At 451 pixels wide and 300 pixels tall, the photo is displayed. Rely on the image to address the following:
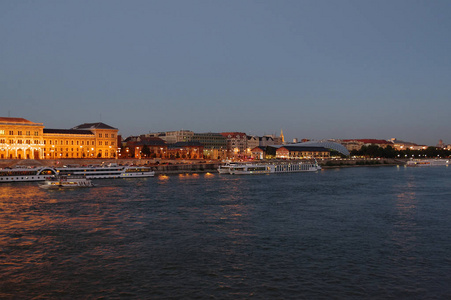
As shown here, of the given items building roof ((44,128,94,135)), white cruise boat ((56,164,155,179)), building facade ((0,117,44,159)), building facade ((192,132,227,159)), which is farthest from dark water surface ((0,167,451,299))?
building facade ((192,132,227,159))

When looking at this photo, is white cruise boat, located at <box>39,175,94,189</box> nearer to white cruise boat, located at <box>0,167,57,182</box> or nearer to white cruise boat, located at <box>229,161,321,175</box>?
Result: white cruise boat, located at <box>0,167,57,182</box>

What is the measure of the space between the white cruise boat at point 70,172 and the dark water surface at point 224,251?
73.0ft

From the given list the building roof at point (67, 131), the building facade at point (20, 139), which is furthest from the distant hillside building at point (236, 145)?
the building facade at point (20, 139)

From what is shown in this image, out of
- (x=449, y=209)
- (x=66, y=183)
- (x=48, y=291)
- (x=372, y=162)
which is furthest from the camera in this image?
(x=372, y=162)

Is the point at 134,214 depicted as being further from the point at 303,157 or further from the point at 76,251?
the point at 303,157

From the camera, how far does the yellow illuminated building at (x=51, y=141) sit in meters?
70.9

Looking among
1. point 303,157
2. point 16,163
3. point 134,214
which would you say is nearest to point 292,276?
point 134,214

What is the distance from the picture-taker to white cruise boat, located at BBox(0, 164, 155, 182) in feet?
163

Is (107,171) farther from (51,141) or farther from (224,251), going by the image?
(224,251)

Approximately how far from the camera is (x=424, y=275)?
1367cm

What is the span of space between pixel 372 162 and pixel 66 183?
9277 centimetres

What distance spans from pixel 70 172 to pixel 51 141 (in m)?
27.6

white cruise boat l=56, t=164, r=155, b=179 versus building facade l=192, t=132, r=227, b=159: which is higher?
building facade l=192, t=132, r=227, b=159

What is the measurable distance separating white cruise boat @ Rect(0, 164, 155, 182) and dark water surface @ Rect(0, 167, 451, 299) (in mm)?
22246
